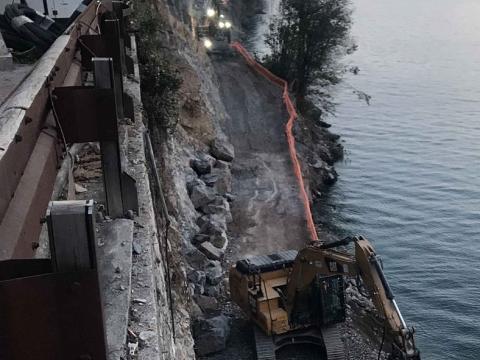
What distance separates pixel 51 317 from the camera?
3.10 meters

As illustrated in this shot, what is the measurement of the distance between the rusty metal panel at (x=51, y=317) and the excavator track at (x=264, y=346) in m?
14.7

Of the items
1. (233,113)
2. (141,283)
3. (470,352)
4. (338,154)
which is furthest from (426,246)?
(141,283)

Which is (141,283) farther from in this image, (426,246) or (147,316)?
(426,246)

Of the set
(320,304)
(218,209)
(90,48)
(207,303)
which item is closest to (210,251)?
(207,303)

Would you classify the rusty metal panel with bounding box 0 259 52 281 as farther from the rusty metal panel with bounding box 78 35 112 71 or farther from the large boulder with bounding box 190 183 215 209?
the large boulder with bounding box 190 183 215 209

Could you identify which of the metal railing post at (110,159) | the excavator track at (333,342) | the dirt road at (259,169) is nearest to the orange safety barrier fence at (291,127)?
the dirt road at (259,169)

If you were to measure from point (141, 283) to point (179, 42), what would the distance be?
33220 millimetres

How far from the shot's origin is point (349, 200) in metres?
35.5

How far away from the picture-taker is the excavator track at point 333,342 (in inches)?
687

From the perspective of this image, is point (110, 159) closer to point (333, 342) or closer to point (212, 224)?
point (333, 342)

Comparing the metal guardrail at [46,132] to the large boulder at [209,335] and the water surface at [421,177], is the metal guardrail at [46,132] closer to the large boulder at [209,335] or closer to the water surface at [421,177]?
the large boulder at [209,335]

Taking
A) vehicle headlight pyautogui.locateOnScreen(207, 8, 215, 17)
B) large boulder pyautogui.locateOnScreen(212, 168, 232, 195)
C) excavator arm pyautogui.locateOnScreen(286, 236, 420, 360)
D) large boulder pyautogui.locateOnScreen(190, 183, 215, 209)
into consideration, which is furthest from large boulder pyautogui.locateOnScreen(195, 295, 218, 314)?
vehicle headlight pyautogui.locateOnScreen(207, 8, 215, 17)

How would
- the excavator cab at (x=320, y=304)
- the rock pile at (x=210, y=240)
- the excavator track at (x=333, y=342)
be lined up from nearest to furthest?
the excavator cab at (x=320, y=304), the excavator track at (x=333, y=342), the rock pile at (x=210, y=240)

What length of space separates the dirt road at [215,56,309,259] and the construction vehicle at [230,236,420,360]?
5.33 meters
